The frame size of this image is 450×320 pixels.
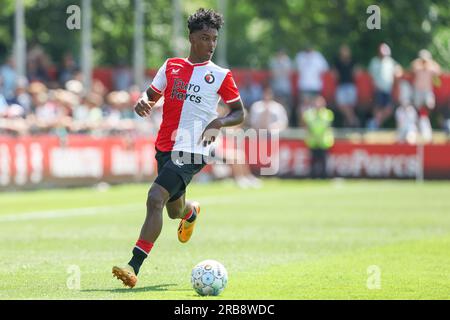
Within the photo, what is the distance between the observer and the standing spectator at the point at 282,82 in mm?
36031

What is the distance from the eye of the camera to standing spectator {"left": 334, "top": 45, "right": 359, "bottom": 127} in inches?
1341

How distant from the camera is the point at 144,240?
36.5 ft

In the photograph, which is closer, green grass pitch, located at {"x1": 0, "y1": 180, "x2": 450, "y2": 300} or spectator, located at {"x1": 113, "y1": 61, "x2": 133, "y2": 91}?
green grass pitch, located at {"x1": 0, "y1": 180, "x2": 450, "y2": 300}

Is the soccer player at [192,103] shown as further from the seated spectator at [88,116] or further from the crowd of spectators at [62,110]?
the seated spectator at [88,116]

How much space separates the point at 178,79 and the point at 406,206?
1252 cm

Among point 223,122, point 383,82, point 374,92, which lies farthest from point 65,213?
point 374,92

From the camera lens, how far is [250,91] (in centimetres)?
3656

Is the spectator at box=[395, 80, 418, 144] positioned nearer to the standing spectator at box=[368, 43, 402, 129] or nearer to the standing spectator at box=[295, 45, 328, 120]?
the standing spectator at box=[368, 43, 402, 129]

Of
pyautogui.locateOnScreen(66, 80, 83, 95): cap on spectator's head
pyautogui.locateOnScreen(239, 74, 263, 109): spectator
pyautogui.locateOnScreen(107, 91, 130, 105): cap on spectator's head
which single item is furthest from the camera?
pyautogui.locateOnScreen(239, 74, 263, 109): spectator

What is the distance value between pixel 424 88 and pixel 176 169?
22887mm

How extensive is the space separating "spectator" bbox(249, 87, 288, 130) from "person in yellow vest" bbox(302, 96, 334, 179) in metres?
0.71

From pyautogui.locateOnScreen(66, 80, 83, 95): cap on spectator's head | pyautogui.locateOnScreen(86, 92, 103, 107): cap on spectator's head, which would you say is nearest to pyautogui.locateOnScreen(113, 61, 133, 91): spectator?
pyautogui.locateOnScreen(86, 92, 103, 107): cap on spectator's head

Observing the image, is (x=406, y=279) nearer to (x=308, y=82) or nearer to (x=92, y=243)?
(x=92, y=243)
